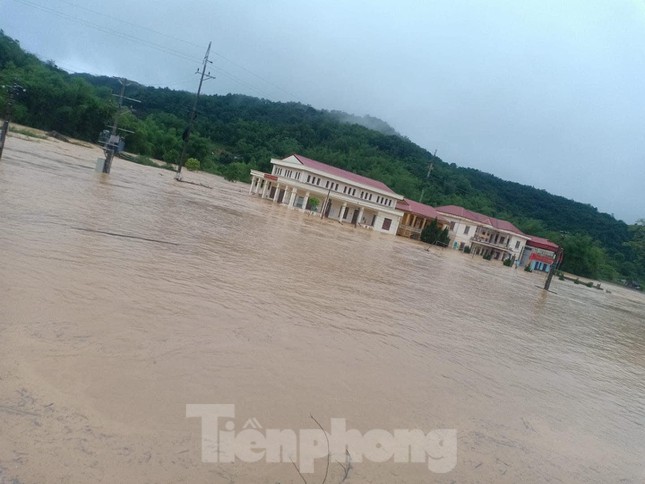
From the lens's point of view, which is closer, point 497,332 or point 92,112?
point 497,332

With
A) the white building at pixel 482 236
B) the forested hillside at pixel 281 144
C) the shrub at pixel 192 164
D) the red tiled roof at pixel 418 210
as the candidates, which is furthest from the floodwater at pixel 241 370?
the shrub at pixel 192 164

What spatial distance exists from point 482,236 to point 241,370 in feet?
200

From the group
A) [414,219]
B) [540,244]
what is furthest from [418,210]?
[540,244]

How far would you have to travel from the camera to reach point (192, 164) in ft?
224

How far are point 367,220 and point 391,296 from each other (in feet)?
133

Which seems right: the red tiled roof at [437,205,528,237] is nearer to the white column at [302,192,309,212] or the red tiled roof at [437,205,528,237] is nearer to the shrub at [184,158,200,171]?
the white column at [302,192,309,212]

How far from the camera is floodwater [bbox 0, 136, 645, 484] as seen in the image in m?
3.53

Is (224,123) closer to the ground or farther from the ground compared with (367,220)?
farther from the ground

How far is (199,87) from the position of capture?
44594 millimetres

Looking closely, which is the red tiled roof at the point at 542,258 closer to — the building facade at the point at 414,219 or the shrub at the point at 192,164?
the building facade at the point at 414,219

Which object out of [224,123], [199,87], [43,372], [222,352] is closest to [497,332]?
[222,352]

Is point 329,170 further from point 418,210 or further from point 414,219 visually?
point 418,210

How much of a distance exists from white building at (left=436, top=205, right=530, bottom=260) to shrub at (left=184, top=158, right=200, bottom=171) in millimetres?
34099

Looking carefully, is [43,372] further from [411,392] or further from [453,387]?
[453,387]
